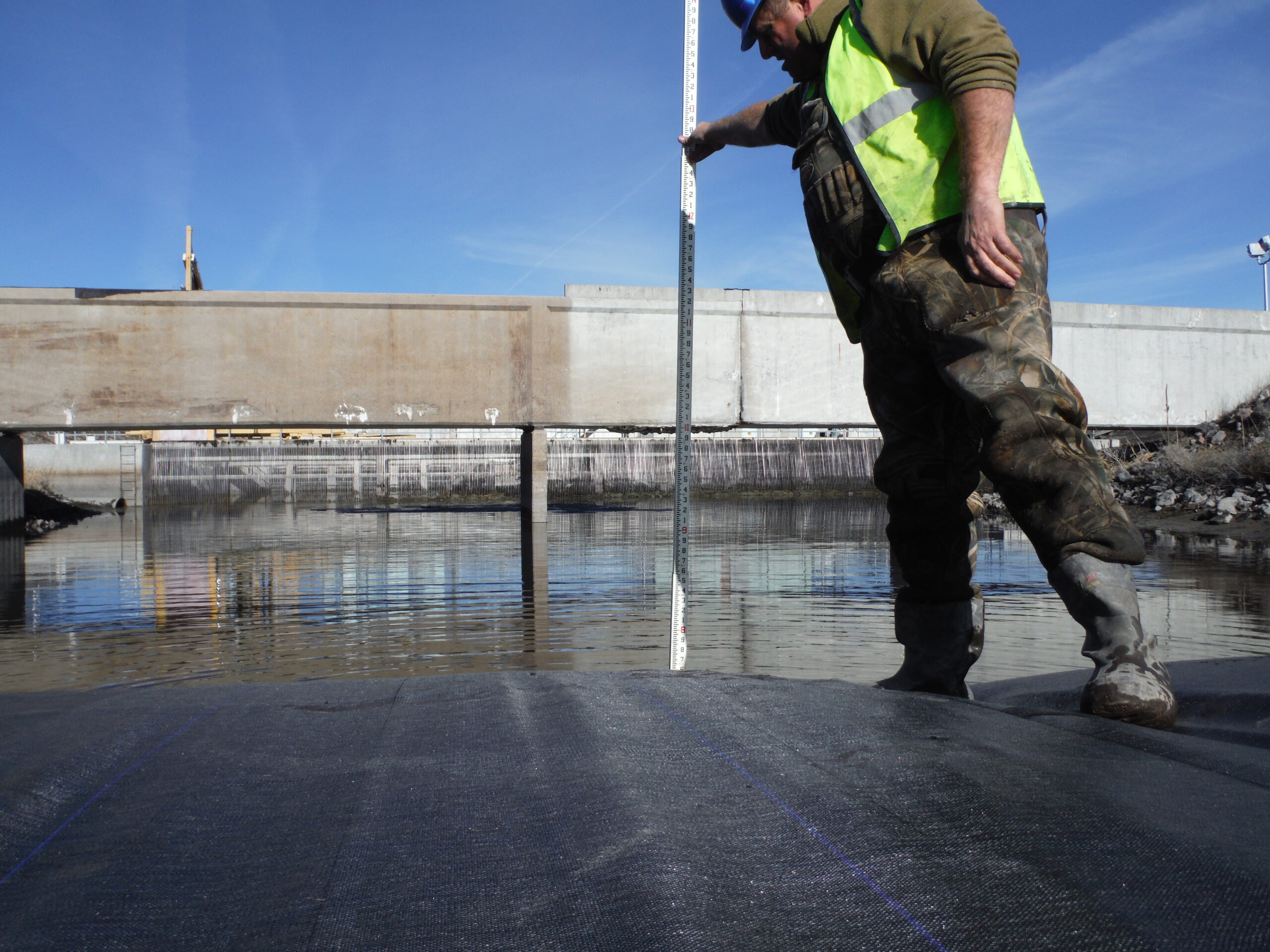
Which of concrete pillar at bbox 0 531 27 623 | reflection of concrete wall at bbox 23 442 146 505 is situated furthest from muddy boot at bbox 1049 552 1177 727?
reflection of concrete wall at bbox 23 442 146 505

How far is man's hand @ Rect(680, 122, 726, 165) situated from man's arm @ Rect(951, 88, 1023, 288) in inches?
39.9

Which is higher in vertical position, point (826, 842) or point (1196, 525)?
point (826, 842)

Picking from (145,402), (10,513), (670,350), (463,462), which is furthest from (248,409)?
(463,462)

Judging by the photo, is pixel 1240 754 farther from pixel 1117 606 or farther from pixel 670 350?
pixel 670 350

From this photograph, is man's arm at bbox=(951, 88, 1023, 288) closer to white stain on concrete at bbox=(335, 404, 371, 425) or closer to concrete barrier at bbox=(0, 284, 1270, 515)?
concrete barrier at bbox=(0, 284, 1270, 515)

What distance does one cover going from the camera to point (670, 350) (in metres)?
14.2

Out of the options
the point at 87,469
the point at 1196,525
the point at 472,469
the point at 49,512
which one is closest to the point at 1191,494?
the point at 1196,525

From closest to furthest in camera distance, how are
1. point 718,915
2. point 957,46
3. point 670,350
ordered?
1. point 718,915
2. point 957,46
3. point 670,350

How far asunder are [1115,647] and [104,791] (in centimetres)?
146

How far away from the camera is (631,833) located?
800 millimetres

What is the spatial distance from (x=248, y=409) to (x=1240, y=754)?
1391 cm

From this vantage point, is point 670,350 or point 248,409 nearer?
point 248,409

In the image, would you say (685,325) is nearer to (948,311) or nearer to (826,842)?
(948,311)

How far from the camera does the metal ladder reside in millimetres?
22391
